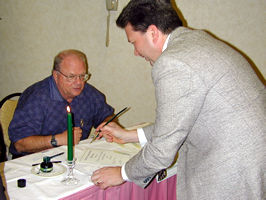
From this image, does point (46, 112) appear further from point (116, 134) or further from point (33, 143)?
point (116, 134)

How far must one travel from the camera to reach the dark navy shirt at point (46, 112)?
6.67ft

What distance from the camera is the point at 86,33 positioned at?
3205 mm

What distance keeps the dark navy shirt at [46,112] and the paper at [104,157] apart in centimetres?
53

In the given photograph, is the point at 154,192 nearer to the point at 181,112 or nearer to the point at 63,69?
the point at 181,112

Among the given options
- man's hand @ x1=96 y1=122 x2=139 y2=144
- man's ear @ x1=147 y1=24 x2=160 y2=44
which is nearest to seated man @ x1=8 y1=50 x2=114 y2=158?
man's hand @ x1=96 y1=122 x2=139 y2=144

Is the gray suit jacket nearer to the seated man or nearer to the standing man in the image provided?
the standing man

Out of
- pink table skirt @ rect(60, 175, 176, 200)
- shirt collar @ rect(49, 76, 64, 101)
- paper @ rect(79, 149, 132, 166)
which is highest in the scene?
shirt collar @ rect(49, 76, 64, 101)

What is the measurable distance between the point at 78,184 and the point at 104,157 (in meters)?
0.34

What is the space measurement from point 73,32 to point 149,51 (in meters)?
2.12

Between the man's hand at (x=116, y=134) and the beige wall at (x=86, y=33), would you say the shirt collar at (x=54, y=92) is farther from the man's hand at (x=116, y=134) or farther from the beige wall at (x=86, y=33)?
the beige wall at (x=86, y=33)

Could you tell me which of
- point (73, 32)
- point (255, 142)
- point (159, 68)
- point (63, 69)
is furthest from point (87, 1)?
point (255, 142)

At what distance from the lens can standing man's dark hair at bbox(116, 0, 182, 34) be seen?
3.88 ft

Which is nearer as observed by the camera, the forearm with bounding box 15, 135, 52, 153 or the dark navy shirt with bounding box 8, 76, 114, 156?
the forearm with bounding box 15, 135, 52, 153

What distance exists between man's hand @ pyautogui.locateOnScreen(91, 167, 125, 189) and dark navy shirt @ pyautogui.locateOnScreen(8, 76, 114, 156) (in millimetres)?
903
